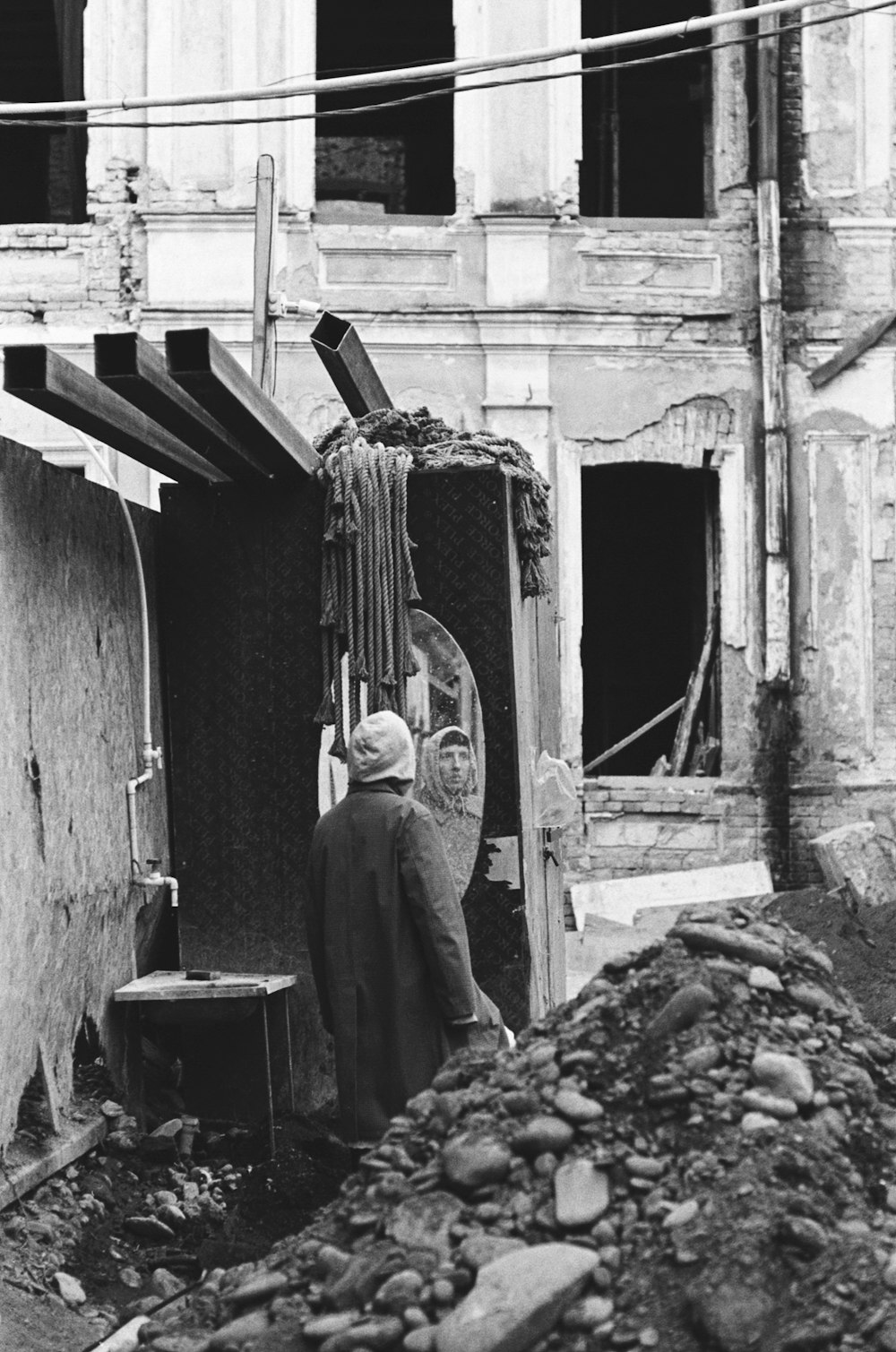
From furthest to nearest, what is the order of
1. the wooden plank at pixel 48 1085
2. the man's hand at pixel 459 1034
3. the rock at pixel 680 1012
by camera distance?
the wooden plank at pixel 48 1085 < the man's hand at pixel 459 1034 < the rock at pixel 680 1012

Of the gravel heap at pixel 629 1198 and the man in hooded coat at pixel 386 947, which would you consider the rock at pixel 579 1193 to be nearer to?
the gravel heap at pixel 629 1198

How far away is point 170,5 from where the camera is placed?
1336 cm

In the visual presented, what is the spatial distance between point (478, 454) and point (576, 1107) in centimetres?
365

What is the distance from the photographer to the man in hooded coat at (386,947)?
5898mm

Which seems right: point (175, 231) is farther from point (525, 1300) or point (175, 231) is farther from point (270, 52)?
point (525, 1300)

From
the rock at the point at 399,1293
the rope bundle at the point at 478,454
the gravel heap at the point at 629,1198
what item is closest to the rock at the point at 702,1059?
the gravel heap at the point at 629,1198

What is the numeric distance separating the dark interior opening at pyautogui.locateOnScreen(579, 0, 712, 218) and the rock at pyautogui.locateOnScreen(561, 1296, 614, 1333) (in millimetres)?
11288

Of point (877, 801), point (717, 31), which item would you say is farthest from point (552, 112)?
point (877, 801)

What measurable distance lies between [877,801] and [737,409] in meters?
3.03

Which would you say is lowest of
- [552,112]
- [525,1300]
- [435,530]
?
[525,1300]

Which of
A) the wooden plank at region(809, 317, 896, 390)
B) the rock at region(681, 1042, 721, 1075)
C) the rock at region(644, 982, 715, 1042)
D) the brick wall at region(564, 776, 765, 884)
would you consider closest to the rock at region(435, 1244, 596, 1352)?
the rock at region(681, 1042, 721, 1075)

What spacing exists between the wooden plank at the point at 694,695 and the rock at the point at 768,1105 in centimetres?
908

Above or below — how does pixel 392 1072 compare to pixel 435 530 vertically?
below

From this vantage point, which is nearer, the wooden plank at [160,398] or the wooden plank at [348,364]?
the wooden plank at [160,398]
